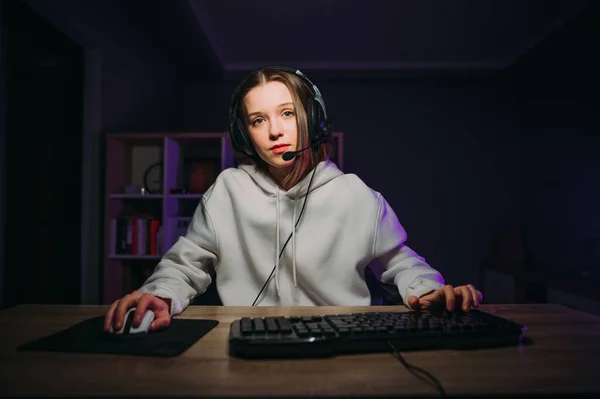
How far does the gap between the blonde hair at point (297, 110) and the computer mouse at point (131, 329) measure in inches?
26.6

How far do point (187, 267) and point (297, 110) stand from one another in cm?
52

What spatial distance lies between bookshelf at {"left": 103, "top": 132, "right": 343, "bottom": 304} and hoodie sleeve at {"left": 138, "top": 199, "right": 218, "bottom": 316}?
6.03 feet

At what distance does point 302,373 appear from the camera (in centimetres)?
54

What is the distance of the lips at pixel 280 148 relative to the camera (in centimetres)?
123

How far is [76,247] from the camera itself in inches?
117

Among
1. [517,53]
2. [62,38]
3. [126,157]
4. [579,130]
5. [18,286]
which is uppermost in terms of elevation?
[517,53]

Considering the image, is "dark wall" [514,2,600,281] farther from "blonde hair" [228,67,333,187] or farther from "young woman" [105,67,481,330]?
"blonde hair" [228,67,333,187]

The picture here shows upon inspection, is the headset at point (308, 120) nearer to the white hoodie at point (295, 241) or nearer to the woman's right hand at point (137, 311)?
the white hoodie at point (295, 241)

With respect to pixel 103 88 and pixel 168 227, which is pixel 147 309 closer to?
pixel 168 227

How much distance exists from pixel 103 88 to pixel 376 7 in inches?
82.7

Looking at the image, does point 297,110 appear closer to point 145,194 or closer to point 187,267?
point 187,267

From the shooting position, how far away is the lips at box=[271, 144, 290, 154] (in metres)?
1.23

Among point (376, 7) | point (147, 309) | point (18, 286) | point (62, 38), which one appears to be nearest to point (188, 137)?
point (62, 38)

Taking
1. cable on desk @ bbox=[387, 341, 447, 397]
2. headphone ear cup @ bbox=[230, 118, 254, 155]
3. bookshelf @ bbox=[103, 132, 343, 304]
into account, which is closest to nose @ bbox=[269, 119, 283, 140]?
headphone ear cup @ bbox=[230, 118, 254, 155]
